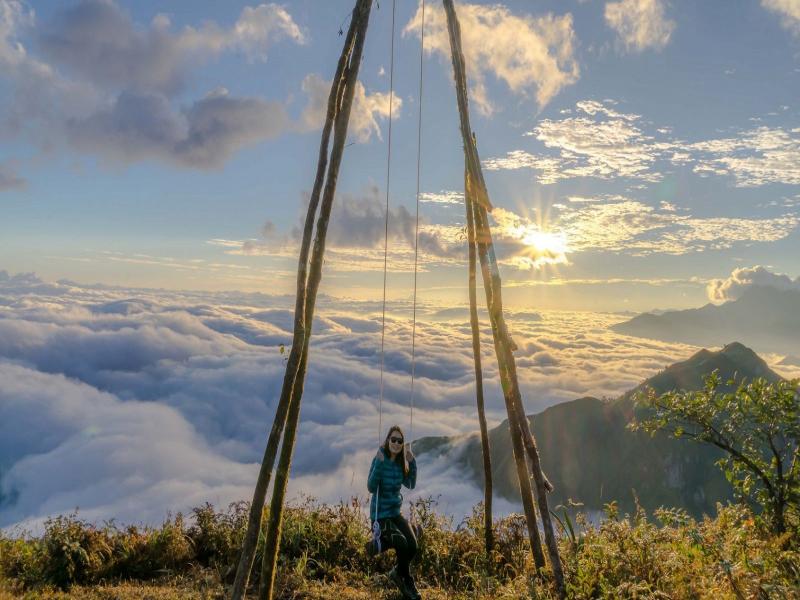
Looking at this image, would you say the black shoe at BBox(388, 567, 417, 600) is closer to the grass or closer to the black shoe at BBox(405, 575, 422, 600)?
the black shoe at BBox(405, 575, 422, 600)

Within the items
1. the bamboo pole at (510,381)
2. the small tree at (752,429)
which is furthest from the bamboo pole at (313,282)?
the small tree at (752,429)

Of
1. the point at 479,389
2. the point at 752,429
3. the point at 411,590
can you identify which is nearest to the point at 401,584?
the point at 411,590

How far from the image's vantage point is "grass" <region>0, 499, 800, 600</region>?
240 inches

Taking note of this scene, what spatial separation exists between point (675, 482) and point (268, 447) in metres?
107

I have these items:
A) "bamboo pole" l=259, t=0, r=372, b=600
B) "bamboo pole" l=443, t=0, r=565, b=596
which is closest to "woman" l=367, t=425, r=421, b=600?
"bamboo pole" l=259, t=0, r=372, b=600

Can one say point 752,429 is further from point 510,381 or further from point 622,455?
point 622,455

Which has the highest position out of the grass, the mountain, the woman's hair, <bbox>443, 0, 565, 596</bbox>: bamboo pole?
<bbox>443, 0, 565, 596</bbox>: bamboo pole

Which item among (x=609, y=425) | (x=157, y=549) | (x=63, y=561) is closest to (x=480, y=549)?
(x=157, y=549)

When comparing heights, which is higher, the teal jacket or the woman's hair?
the woman's hair

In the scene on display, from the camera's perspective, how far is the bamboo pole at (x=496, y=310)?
691cm

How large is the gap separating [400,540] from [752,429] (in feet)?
20.1

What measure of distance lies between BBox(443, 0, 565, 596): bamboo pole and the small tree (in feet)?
11.3

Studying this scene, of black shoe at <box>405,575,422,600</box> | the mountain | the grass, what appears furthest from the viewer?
the mountain

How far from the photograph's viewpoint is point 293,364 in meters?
6.47
